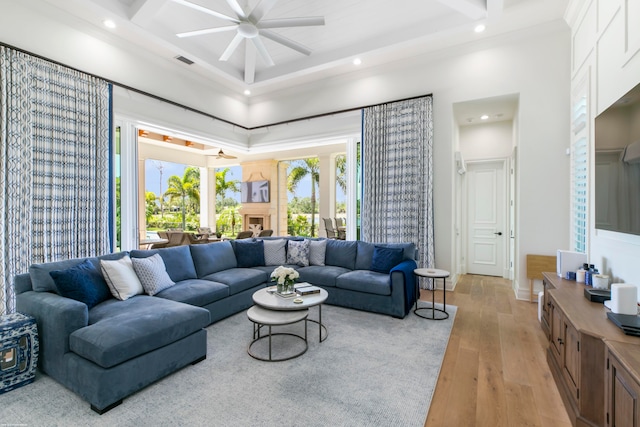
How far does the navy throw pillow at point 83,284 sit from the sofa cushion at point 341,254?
2934 millimetres

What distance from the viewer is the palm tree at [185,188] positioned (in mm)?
10852

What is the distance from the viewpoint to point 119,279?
9.80ft

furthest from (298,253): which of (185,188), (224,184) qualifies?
(185,188)

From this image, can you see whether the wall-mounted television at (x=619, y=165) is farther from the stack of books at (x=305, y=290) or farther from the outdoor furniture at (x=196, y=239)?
the outdoor furniture at (x=196, y=239)

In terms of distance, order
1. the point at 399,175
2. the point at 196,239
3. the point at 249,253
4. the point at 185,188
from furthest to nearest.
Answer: the point at 185,188 → the point at 196,239 → the point at 399,175 → the point at 249,253

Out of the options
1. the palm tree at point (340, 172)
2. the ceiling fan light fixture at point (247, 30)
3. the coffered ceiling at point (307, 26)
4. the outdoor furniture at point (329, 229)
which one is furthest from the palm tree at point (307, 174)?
the ceiling fan light fixture at point (247, 30)

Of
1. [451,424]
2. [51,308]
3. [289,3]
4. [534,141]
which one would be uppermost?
[289,3]

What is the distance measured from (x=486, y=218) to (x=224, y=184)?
29.1 feet

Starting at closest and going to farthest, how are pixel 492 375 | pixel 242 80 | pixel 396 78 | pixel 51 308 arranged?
pixel 51 308 → pixel 492 375 → pixel 396 78 → pixel 242 80

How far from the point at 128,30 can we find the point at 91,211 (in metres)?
2.61

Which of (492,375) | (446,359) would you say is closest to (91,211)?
(446,359)

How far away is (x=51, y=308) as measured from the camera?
7.54 feet

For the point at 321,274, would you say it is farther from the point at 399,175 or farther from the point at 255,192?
the point at 255,192

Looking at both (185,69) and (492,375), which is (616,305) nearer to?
(492,375)
